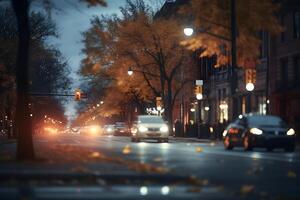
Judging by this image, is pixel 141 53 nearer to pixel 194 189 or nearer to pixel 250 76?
pixel 250 76

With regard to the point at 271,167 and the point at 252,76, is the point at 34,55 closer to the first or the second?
the point at 252,76

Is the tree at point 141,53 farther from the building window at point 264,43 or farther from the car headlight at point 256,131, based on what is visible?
the car headlight at point 256,131

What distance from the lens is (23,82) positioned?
25.6 metres

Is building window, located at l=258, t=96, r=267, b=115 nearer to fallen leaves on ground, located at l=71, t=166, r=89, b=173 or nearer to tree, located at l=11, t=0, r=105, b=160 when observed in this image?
tree, located at l=11, t=0, r=105, b=160

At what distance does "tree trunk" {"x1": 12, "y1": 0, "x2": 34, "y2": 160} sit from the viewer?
25.4m

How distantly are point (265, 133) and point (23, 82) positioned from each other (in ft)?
47.6

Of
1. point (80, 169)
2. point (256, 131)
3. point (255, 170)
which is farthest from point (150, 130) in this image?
point (80, 169)

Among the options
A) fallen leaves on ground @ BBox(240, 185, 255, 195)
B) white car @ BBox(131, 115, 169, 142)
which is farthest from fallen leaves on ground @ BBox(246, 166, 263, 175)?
white car @ BBox(131, 115, 169, 142)

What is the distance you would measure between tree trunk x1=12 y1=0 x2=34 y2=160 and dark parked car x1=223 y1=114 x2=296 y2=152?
45.2 feet

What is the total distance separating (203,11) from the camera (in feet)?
175

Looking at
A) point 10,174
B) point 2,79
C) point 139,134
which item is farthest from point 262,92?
point 10,174

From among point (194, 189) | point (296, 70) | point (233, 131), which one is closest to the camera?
point (194, 189)

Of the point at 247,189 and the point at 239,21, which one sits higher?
the point at 239,21

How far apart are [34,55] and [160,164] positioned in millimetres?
57004
